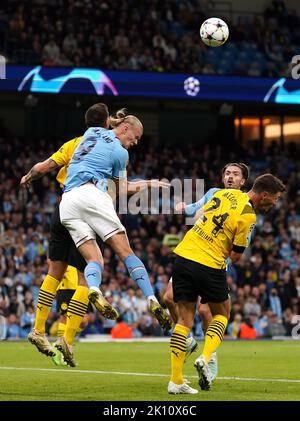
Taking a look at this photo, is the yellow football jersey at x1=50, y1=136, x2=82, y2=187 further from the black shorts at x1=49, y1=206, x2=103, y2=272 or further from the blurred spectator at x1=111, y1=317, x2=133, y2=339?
the blurred spectator at x1=111, y1=317, x2=133, y2=339

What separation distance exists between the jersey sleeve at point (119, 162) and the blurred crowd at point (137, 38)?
58.4 feet

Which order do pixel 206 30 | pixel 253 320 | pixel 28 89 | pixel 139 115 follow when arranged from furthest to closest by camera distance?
pixel 139 115
pixel 28 89
pixel 253 320
pixel 206 30

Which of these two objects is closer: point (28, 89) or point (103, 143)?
point (103, 143)

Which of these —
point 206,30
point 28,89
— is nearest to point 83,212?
point 206,30

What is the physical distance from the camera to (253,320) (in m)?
25.1

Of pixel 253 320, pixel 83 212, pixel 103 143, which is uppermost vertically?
pixel 103 143

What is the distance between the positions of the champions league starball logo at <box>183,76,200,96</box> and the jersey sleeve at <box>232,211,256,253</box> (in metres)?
20.2

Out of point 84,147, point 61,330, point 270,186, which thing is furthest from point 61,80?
point 270,186

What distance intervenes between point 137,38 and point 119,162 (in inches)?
850

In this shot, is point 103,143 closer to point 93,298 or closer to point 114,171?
point 114,171

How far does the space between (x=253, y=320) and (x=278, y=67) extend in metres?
11.1

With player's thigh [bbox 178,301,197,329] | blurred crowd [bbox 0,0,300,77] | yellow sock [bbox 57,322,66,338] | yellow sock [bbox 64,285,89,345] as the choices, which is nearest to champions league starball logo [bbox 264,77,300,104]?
blurred crowd [bbox 0,0,300,77]

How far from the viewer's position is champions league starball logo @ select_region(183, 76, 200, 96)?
95.6ft

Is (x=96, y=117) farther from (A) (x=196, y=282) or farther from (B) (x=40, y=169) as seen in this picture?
(A) (x=196, y=282)
